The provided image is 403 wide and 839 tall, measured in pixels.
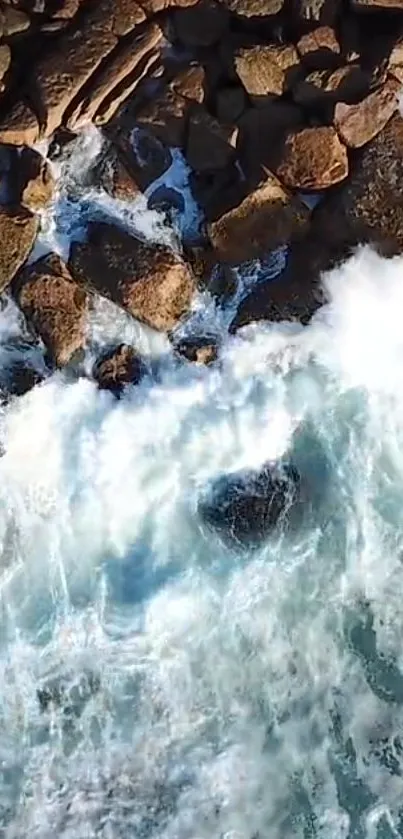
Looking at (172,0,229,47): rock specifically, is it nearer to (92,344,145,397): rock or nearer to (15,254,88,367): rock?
(15,254,88,367): rock

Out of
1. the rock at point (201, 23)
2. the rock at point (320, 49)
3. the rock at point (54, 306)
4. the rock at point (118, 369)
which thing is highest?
the rock at point (201, 23)

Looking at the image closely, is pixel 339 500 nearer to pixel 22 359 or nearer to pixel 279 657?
pixel 279 657

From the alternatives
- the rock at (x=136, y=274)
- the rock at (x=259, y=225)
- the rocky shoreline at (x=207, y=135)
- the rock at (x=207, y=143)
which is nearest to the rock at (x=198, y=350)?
the rocky shoreline at (x=207, y=135)

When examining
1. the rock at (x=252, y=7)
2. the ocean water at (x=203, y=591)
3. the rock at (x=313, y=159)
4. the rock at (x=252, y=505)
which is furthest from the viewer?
the rock at (x=252, y=505)

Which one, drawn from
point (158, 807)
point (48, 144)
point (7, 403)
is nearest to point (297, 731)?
point (158, 807)

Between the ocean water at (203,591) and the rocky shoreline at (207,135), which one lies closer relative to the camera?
the rocky shoreline at (207,135)

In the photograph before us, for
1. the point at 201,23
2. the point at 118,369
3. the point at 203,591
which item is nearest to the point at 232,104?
the point at 201,23

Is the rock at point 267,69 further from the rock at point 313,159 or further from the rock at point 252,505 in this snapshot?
the rock at point 252,505

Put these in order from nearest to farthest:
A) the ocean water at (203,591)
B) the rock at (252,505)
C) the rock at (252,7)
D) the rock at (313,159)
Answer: the rock at (313,159)
the rock at (252,7)
the ocean water at (203,591)
the rock at (252,505)
